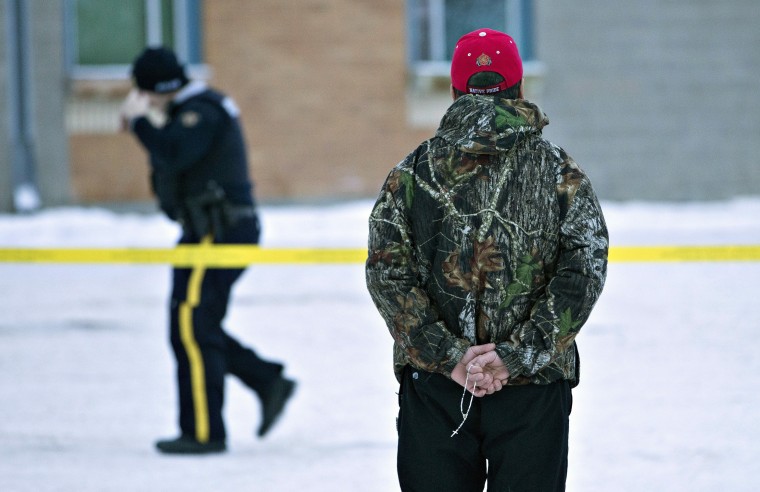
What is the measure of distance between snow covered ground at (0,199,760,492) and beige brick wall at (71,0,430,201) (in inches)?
104

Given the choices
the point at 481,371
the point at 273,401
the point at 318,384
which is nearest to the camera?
the point at 481,371

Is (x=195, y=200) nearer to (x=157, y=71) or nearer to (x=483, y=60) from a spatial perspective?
(x=157, y=71)

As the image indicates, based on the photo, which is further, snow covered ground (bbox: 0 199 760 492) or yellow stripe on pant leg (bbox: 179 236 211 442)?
yellow stripe on pant leg (bbox: 179 236 211 442)

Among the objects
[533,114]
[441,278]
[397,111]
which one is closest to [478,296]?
[441,278]

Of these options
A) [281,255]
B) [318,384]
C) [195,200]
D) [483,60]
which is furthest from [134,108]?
[483,60]

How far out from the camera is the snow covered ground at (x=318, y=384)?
185 inches


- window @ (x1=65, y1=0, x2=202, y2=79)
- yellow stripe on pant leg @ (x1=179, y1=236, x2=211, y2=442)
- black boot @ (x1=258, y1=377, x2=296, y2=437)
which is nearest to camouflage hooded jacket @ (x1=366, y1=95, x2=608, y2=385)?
yellow stripe on pant leg @ (x1=179, y1=236, x2=211, y2=442)

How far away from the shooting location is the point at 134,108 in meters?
5.16

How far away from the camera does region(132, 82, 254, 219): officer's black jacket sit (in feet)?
16.6

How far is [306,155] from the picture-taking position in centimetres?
1384

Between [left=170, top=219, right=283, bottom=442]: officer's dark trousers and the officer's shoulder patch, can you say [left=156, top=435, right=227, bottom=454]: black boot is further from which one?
the officer's shoulder patch

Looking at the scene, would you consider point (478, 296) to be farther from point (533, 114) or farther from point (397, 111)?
point (397, 111)

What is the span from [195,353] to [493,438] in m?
2.56

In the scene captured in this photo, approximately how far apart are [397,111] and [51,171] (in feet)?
13.7
